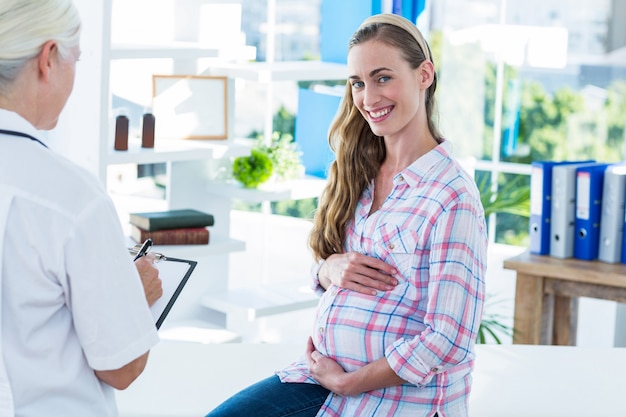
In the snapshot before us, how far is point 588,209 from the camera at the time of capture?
12.1 feet

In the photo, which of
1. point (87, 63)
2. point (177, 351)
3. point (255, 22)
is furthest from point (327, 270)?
point (255, 22)

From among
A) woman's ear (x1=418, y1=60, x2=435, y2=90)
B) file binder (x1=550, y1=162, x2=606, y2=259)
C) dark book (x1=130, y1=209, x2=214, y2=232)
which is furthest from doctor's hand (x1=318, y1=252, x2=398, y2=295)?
file binder (x1=550, y1=162, x2=606, y2=259)

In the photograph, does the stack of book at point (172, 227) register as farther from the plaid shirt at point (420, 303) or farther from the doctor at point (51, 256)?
the doctor at point (51, 256)

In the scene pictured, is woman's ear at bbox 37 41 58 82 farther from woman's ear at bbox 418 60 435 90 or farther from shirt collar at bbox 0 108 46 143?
woman's ear at bbox 418 60 435 90

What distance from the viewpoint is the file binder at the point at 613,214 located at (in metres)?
3.64

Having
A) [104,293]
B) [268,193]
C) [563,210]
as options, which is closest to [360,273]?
[104,293]

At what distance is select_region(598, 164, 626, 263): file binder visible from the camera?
11.9ft

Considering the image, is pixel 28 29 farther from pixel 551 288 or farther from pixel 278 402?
pixel 551 288

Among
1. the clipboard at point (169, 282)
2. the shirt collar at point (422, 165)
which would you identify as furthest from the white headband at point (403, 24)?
the clipboard at point (169, 282)

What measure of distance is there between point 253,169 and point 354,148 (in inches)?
70.2

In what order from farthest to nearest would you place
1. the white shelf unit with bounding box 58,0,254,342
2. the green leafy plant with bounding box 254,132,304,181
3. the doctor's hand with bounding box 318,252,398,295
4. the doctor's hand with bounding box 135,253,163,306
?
the green leafy plant with bounding box 254,132,304,181 → the white shelf unit with bounding box 58,0,254,342 → the doctor's hand with bounding box 318,252,398,295 → the doctor's hand with bounding box 135,253,163,306

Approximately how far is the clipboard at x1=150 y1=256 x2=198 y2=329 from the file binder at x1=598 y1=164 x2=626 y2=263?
2213 mm

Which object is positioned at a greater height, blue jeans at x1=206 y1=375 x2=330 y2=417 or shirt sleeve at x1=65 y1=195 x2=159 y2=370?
shirt sleeve at x1=65 y1=195 x2=159 y2=370

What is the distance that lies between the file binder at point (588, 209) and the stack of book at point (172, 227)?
134 centimetres
